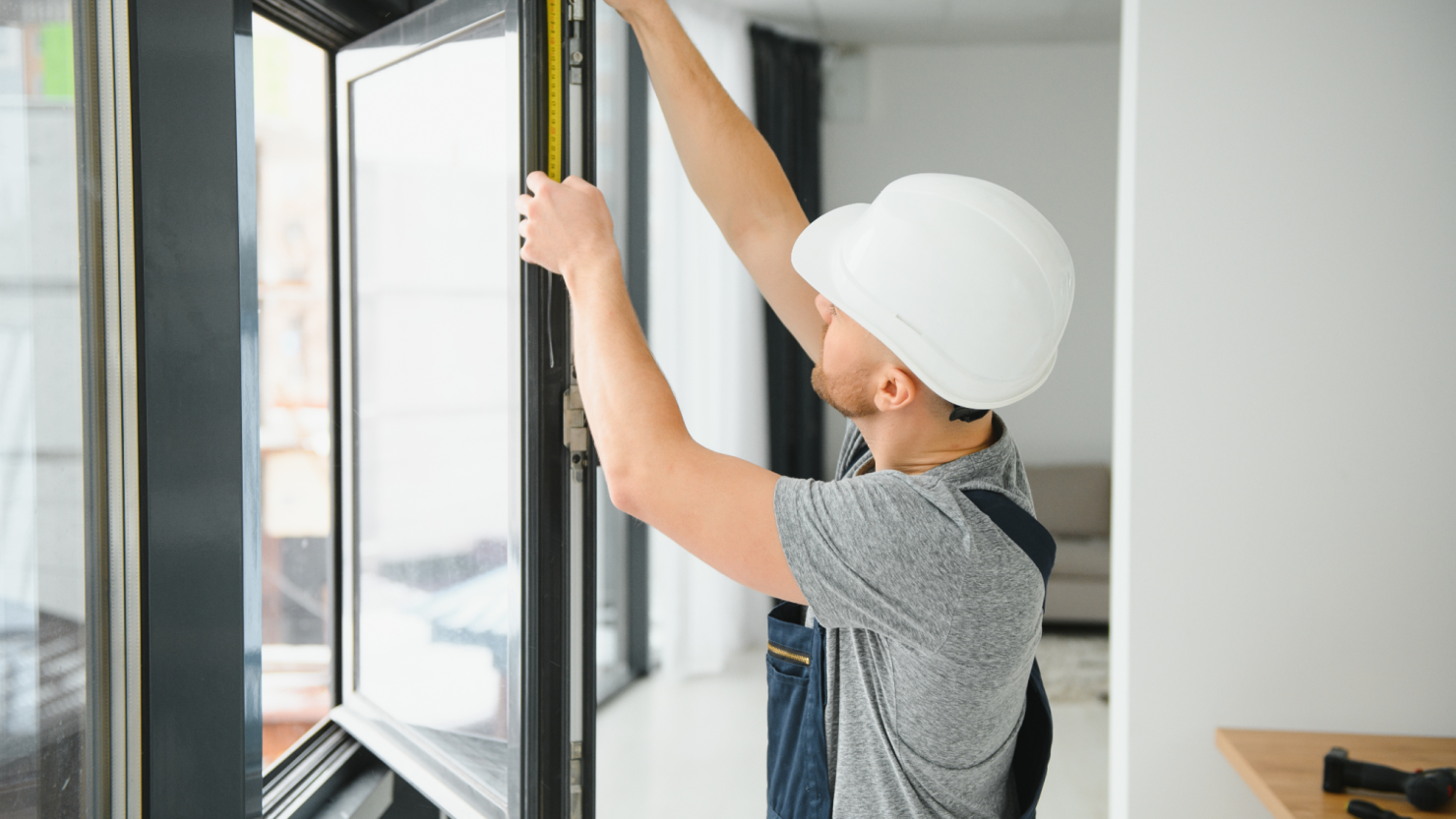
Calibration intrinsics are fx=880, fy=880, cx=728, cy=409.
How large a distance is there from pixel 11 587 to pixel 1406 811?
1.86 meters

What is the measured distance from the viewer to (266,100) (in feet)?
5.99

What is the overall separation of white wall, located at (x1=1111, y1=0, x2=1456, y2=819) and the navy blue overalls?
31.4 inches

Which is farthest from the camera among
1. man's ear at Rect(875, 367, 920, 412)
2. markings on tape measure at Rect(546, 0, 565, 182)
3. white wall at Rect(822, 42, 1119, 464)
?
white wall at Rect(822, 42, 1119, 464)

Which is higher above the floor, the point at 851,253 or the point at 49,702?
the point at 851,253

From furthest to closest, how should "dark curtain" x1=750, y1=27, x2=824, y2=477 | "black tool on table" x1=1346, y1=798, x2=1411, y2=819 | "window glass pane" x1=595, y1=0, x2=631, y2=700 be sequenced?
"dark curtain" x1=750, y1=27, x2=824, y2=477, "window glass pane" x1=595, y1=0, x2=631, y2=700, "black tool on table" x1=1346, y1=798, x2=1411, y2=819

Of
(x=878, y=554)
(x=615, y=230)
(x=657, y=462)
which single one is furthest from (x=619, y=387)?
(x=615, y=230)

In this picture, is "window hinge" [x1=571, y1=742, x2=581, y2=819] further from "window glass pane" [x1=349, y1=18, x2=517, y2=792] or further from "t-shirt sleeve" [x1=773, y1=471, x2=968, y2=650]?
"t-shirt sleeve" [x1=773, y1=471, x2=968, y2=650]

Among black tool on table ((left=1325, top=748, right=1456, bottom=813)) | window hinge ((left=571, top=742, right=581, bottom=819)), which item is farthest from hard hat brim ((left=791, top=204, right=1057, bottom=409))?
black tool on table ((left=1325, top=748, right=1456, bottom=813))

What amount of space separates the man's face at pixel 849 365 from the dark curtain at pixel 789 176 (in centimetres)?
293

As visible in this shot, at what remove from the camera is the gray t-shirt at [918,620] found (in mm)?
862

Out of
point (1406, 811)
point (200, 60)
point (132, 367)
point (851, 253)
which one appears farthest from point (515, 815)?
point (1406, 811)

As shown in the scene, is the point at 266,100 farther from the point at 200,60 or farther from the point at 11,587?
the point at 11,587

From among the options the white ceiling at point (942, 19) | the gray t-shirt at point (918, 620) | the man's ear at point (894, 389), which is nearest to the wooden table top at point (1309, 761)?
the gray t-shirt at point (918, 620)

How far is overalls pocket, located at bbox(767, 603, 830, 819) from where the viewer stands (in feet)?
3.32
